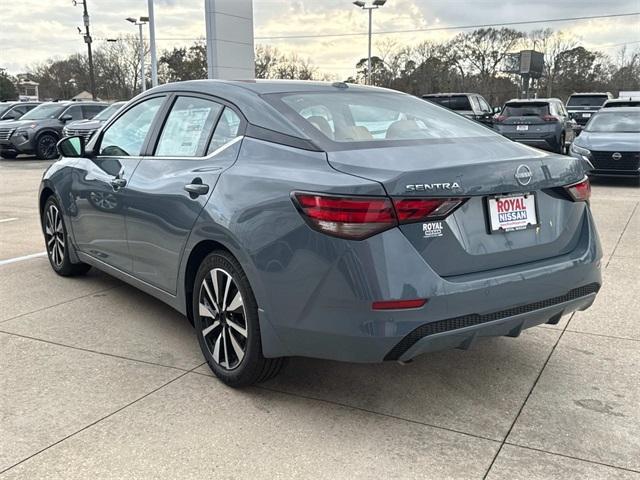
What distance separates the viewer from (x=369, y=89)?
402 centimetres

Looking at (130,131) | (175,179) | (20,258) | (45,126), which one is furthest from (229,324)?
(45,126)

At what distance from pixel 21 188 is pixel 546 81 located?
185 ft

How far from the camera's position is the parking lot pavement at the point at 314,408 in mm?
2602

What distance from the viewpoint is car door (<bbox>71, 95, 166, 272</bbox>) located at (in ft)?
13.4

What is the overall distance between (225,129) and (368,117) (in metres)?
0.82

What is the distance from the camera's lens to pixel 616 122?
487 inches

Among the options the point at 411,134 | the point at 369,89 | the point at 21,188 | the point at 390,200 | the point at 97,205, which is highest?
the point at 369,89

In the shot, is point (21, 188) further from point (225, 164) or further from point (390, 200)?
point (390, 200)

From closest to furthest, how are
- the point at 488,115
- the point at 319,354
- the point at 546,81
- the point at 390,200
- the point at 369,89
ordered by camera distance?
the point at 390,200 → the point at 319,354 → the point at 369,89 → the point at 488,115 → the point at 546,81

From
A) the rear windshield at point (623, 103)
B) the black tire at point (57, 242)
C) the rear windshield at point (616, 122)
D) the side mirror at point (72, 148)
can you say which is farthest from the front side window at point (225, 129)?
the rear windshield at point (623, 103)

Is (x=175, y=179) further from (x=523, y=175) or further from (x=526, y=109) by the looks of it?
(x=526, y=109)

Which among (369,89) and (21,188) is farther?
(21,188)

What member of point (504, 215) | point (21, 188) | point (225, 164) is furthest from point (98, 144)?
point (21, 188)

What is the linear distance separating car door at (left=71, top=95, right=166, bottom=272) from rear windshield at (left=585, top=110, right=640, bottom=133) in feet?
34.3
